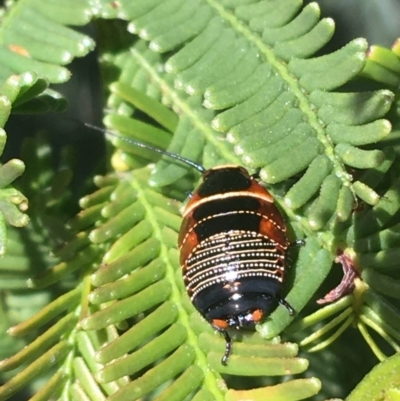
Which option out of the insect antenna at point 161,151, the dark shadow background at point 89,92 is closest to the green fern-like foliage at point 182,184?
the insect antenna at point 161,151

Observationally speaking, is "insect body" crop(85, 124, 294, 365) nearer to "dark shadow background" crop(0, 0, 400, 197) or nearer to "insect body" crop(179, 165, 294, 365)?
"insect body" crop(179, 165, 294, 365)

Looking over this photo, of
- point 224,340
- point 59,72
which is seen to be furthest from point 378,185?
point 59,72

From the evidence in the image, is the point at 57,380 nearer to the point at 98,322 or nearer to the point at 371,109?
the point at 98,322

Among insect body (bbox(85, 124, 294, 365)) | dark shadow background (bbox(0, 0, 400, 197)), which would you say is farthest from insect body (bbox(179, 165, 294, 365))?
dark shadow background (bbox(0, 0, 400, 197))

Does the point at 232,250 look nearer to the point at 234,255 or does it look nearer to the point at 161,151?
the point at 234,255

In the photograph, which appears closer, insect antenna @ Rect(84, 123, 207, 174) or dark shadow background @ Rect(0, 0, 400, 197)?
insect antenna @ Rect(84, 123, 207, 174)

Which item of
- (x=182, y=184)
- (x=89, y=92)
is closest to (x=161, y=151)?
(x=182, y=184)
